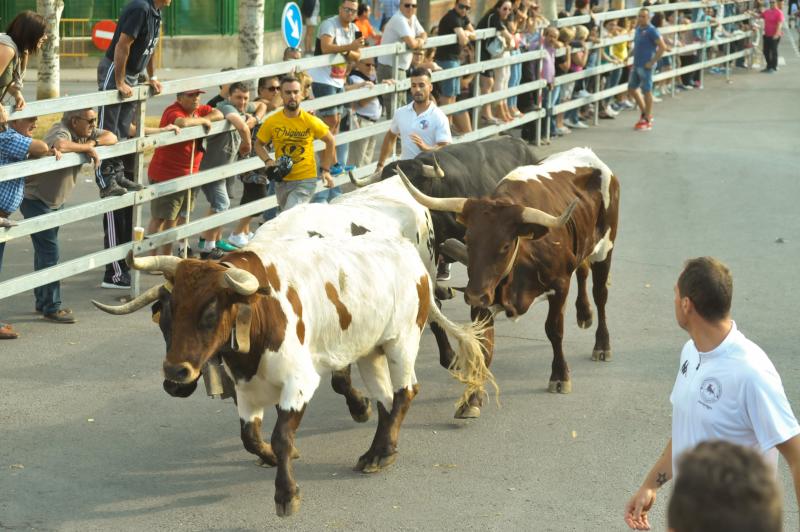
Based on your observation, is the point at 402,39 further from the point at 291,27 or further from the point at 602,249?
the point at 602,249

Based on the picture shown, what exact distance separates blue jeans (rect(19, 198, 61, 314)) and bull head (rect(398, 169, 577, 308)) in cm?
359

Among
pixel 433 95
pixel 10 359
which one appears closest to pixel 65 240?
pixel 10 359

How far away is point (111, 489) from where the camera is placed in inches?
275

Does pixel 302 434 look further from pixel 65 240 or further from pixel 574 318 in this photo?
pixel 65 240

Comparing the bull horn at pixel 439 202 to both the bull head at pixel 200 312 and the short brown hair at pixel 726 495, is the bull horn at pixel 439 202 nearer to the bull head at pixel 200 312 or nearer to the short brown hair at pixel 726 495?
the bull head at pixel 200 312

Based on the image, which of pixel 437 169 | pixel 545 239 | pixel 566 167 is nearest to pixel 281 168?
pixel 437 169

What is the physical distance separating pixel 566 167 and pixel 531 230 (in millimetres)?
1645

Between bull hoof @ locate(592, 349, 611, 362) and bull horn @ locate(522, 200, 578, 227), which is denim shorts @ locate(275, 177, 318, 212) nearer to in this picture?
bull hoof @ locate(592, 349, 611, 362)

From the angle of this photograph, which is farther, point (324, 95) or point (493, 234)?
point (324, 95)

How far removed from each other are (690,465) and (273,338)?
165 inches

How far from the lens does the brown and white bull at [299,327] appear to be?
20.9 feet

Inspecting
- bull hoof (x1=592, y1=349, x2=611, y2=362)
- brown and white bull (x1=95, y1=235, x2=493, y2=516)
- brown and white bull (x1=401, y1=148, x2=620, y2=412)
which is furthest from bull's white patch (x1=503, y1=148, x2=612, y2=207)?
brown and white bull (x1=95, y1=235, x2=493, y2=516)

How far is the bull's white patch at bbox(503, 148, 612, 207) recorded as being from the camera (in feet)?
30.9

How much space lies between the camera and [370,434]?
8.01 m
